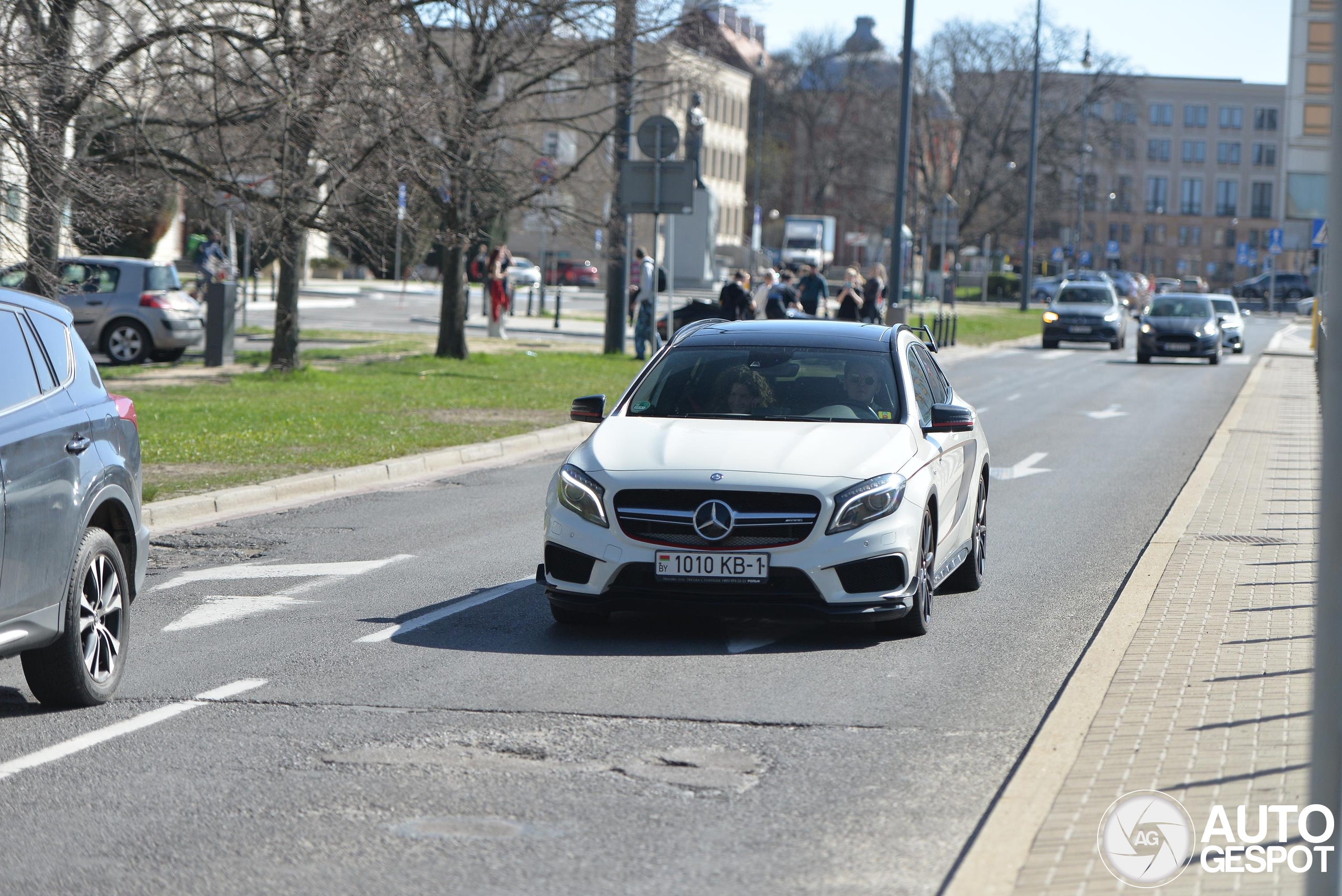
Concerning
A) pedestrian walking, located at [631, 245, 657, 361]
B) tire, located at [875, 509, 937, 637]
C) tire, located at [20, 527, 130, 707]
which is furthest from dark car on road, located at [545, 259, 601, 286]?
tire, located at [20, 527, 130, 707]

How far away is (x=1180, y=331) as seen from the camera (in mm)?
39625

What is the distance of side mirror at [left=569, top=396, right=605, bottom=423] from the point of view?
30.3 ft

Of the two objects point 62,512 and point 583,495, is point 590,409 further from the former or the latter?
point 62,512

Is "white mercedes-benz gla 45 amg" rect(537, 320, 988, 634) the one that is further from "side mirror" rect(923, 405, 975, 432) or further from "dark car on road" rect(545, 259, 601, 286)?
"dark car on road" rect(545, 259, 601, 286)

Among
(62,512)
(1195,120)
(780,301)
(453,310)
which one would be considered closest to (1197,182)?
(1195,120)

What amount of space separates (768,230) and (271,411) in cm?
10648

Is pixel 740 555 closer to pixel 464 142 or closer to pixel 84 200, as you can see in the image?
pixel 84 200

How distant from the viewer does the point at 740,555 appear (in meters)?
8.05

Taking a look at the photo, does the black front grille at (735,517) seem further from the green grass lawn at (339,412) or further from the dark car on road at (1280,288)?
the dark car on road at (1280,288)

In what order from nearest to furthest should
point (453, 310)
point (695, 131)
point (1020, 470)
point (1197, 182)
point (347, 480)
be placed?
point (347, 480) < point (1020, 470) < point (453, 310) < point (695, 131) < point (1197, 182)

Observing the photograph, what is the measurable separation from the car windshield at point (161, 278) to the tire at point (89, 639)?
2098 centimetres

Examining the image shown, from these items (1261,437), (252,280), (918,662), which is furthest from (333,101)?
(252,280)

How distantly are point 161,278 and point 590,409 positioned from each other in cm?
2011

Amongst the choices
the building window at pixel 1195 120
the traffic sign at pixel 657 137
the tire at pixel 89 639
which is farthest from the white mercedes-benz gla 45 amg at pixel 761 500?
the building window at pixel 1195 120
